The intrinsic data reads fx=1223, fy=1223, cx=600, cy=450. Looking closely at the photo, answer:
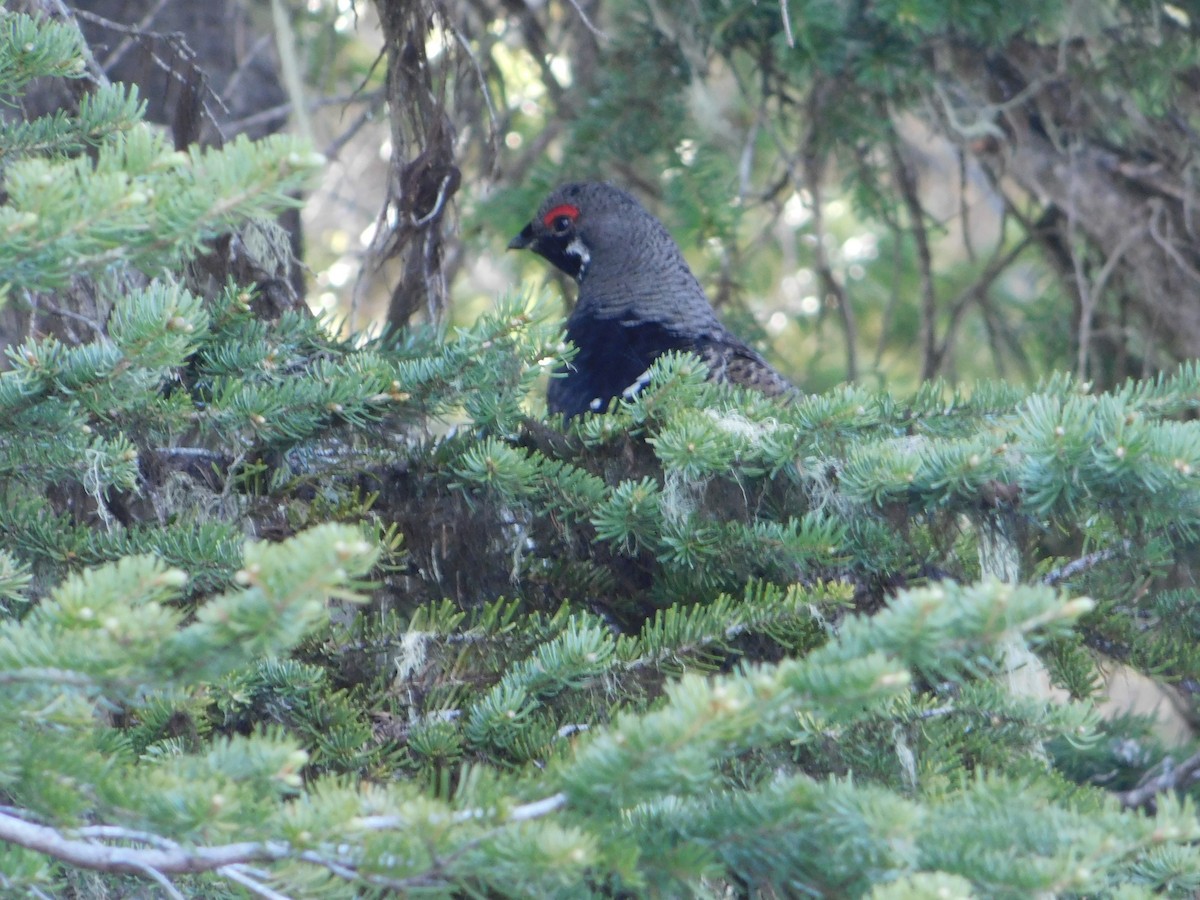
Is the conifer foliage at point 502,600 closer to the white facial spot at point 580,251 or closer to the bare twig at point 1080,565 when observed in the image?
the bare twig at point 1080,565

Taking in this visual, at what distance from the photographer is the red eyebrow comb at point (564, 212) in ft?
14.7

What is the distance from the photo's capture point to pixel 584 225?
4.54 meters

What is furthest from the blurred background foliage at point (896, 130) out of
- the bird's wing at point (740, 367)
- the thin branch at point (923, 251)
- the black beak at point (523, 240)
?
the bird's wing at point (740, 367)

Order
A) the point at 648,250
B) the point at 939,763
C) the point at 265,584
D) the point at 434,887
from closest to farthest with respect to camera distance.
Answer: the point at 265,584, the point at 434,887, the point at 939,763, the point at 648,250

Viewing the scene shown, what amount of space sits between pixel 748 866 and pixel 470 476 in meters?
0.84

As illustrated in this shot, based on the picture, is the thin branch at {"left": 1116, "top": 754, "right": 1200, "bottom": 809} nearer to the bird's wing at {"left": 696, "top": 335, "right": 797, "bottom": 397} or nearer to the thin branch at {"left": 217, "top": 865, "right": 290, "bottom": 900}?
the bird's wing at {"left": 696, "top": 335, "right": 797, "bottom": 397}

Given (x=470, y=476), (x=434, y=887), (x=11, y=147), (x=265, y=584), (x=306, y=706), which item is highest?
(x=11, y=147)

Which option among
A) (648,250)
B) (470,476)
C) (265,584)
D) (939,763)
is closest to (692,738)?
(265,584)

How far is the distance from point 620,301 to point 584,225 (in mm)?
400

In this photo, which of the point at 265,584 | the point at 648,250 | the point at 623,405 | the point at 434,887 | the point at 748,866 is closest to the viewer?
the point at 265,584

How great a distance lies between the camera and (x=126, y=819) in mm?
1308

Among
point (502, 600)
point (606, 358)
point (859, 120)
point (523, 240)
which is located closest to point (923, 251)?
point (859, 120)

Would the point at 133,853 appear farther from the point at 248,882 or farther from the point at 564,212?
the point at 564,212

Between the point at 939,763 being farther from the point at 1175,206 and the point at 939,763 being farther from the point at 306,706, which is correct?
the point at 1175,206
